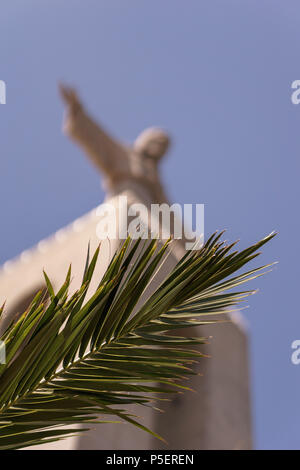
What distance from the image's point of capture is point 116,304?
199 cm

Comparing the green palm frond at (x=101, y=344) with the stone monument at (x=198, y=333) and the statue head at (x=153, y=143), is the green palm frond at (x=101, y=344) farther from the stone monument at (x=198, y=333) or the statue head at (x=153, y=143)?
the statue head at (x=153, y=143)

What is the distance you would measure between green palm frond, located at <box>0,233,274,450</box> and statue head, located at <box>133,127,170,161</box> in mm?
9818

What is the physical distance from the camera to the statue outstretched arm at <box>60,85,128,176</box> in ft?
35.3

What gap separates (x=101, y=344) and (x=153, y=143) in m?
10.3

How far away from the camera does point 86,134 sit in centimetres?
1081

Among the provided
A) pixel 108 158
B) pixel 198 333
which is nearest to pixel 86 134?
pixel 108 158

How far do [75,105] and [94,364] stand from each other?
9.40 metres

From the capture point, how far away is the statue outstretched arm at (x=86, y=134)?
10.8 meters

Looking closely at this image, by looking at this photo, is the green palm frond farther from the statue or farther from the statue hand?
the statue hand

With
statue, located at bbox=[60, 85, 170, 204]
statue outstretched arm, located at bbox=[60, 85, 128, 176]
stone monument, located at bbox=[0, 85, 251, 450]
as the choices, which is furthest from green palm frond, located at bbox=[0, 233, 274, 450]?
statue outstretched arm, located at bbox=[60, 85, 128, 176]

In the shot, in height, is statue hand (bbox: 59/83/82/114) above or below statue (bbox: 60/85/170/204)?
above
